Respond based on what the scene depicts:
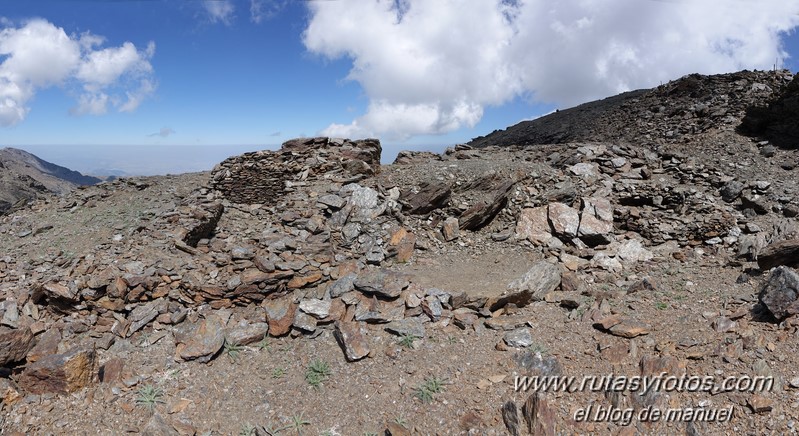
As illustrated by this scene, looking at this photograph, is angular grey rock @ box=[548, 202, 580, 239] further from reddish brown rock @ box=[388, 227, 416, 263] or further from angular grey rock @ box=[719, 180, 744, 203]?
angular grey rock @ box=[719, 180, 744, 203]

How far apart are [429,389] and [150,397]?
4314 mm

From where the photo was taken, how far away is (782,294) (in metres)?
5.98

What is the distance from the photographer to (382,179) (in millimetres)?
12828

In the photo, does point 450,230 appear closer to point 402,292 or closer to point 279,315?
point 402,292

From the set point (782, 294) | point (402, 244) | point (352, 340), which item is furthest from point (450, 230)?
point (782, 294)

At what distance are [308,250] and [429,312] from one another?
12.2 ft

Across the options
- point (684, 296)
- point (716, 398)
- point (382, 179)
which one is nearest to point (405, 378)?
point (716, 398)

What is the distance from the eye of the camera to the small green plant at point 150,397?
5902mm

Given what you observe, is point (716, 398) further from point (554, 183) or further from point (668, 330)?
point (554, 183)

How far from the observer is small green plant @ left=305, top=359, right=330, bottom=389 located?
250 inches

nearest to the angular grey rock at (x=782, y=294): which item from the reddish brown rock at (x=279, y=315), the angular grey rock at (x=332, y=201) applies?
the reddish brown rock at (x=279, y=315)

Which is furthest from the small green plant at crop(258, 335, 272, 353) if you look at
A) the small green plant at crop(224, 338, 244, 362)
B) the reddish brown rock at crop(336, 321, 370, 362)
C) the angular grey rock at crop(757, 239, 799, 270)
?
the angular grey rock at crop(757, 239, 799, 270)

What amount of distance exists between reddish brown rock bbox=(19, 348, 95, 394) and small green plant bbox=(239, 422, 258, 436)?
2.80m

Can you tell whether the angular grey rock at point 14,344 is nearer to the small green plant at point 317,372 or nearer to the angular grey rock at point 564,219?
the small green plant at point 317,372
